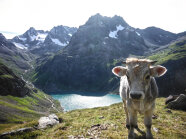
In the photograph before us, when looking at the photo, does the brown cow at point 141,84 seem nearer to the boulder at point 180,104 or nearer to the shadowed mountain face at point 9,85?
the boulder at point 180,104

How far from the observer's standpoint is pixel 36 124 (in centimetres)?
1390

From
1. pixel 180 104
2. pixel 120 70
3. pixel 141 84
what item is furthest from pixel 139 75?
pixel 180 104

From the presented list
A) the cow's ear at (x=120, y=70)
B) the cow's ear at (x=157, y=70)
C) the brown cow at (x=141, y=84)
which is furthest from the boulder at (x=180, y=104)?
the cow's ear at (x=120, y=70)

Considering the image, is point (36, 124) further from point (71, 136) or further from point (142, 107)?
point (142, 107)

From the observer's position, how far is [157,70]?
25.9ft

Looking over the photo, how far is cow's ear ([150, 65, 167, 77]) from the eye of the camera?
773cm

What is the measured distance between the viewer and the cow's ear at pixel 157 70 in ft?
25.4

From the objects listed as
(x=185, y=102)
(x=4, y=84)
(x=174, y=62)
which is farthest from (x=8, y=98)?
(x=174, y=62)

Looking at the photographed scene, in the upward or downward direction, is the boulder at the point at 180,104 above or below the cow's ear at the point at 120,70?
below

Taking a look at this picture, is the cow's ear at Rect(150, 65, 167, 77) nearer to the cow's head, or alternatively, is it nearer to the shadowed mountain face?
the cow's head

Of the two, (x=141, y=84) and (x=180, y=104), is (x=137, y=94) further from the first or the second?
(x=180, y=104)

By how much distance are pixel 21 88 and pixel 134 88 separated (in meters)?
169

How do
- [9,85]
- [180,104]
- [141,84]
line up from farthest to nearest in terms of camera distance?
1. [9,85]
2. [180,104]
3. [141,84]

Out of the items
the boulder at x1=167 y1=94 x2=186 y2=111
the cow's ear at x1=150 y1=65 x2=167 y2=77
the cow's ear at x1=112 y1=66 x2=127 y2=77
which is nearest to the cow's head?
the cow's ear at x1=150 y1=65 x2=167 y2=77
